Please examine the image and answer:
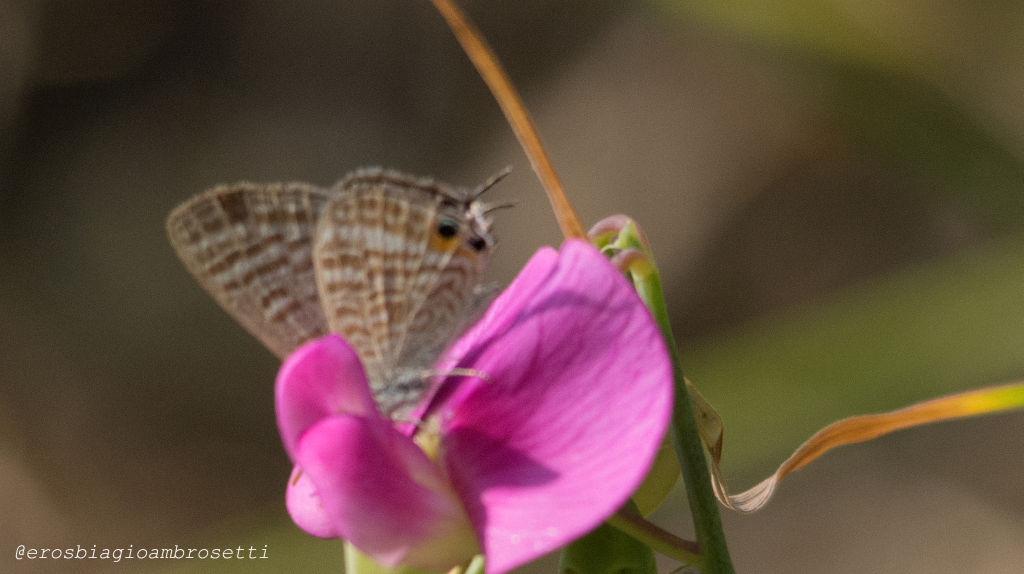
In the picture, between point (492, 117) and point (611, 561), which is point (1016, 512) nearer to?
point (492, 117)

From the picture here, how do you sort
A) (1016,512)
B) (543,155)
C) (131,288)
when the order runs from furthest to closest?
(131,288) < (1016,512) < (543,155)

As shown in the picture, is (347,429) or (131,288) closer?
(347,429)

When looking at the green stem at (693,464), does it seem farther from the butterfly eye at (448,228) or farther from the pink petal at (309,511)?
the pink petal at (309,511)

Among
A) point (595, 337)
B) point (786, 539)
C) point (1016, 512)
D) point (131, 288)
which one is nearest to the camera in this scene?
point (595, 337)

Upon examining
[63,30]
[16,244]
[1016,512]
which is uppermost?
[63,30]

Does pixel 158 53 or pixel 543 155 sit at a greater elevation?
pixel 158 53

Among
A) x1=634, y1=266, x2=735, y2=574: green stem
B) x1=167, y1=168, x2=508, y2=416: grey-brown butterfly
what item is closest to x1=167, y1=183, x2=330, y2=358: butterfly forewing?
x1=167, y1=168, x2=508, y2=416: grey-brown butterfly

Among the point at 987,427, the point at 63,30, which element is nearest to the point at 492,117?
the point at 63,30
